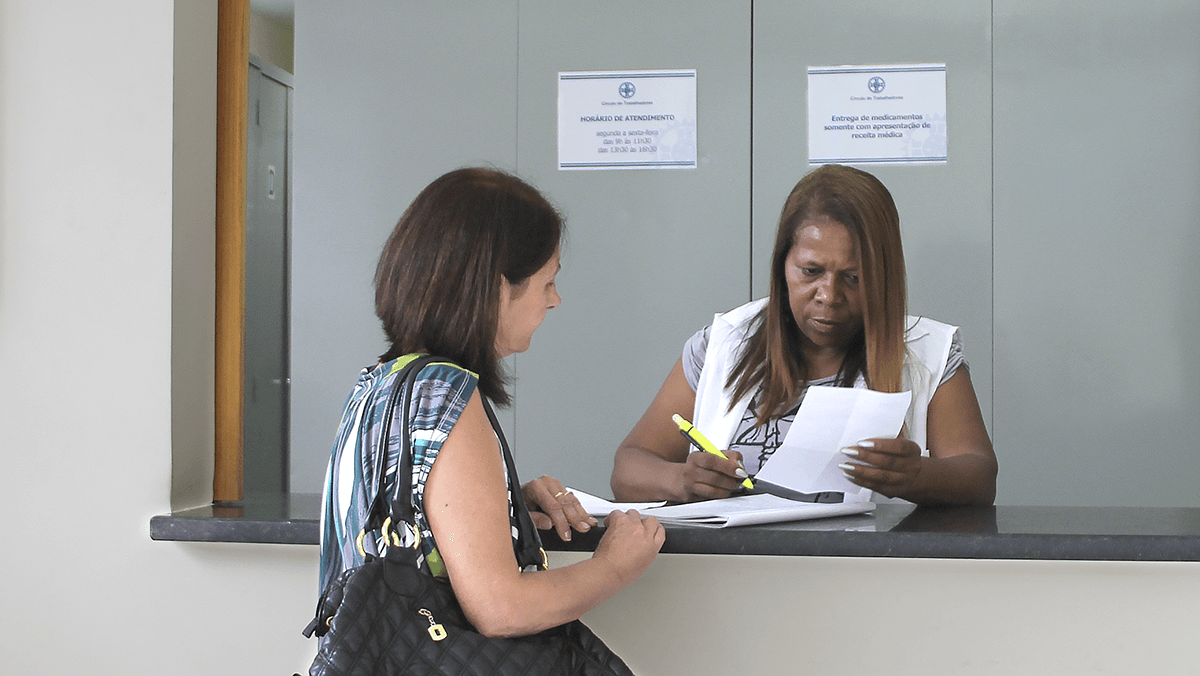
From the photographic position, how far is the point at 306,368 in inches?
133

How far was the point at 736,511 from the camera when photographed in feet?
4.49

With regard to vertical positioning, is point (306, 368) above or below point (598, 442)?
above

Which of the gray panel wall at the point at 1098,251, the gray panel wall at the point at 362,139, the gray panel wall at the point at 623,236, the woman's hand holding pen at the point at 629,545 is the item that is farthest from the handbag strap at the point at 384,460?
the gray panel wall at the point at 1098,251

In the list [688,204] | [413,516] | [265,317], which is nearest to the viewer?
[413,516]

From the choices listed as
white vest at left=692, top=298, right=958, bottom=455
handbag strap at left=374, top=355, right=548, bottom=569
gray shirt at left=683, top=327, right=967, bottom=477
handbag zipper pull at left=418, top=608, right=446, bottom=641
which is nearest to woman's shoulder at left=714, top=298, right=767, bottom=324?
white vest at left=692, top=298, right=958, bottom=455

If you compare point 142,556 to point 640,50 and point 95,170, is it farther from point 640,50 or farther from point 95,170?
point 640,50

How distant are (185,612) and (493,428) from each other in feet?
2.57

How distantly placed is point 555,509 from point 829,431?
51 centimetres

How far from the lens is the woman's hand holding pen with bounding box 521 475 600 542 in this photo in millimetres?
1261

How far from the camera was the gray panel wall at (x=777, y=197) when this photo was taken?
302 centimetres

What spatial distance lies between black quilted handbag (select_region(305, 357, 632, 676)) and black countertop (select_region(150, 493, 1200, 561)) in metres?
A: 0.33

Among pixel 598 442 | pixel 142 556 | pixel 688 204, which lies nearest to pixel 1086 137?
pixel 688 204

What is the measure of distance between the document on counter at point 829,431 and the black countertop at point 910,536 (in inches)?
5.7

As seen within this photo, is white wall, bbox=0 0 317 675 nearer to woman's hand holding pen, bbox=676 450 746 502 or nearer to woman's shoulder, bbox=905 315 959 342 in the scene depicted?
woman's hand holding pen, bbox=676 450 746 502
